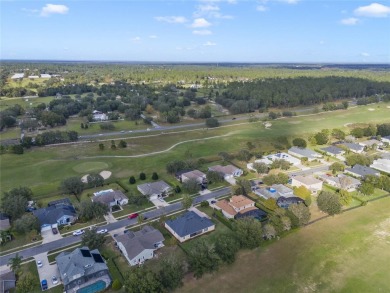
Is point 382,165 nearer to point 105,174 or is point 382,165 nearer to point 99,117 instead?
point 105,174

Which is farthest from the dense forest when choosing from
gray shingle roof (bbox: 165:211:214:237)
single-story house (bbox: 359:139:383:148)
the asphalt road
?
gray shingle roof (bbox: 165:211:214:237)

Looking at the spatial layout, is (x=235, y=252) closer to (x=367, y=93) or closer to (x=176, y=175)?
(x=176, y=175)

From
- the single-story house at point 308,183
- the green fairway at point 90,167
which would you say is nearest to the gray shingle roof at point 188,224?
the single-story house at point 308,183

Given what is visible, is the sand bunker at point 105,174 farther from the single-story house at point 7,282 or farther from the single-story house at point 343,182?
the single-story house at point 343,182

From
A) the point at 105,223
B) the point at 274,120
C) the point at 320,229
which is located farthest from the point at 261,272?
the point at 274,120

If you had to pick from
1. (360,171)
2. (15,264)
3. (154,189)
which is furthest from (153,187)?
(360,171)

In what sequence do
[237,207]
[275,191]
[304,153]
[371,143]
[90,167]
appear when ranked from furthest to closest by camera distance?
[371,143] < [304,153] < [90,167] < [275,191] < [237,207]
